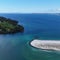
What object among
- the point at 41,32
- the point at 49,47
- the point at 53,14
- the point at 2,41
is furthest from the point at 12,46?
the point at 53,14

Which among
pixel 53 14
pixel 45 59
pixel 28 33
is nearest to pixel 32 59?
pixel 45 59

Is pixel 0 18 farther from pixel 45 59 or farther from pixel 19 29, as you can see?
pixel 45 59

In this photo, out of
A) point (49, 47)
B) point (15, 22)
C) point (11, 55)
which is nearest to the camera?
point (11, 55)

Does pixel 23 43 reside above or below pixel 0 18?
below

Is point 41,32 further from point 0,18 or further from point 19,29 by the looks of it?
point 0,18

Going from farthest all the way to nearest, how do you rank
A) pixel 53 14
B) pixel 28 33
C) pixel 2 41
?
pixel 53 14 → pixel 28 33 → pixel 2 41

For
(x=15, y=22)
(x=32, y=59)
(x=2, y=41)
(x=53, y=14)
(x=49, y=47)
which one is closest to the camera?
(x=32, y=59)

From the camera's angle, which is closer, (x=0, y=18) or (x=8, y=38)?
(x=8, y=38)
